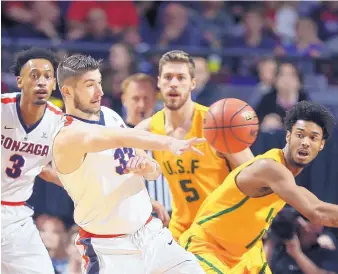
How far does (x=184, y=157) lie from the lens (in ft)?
21.8

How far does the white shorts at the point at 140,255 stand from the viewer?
5.43 meters

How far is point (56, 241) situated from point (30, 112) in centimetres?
204

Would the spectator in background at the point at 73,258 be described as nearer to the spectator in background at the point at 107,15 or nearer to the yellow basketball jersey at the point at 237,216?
the yellow basketball jersey at the point at 237,216

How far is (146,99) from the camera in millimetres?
7914

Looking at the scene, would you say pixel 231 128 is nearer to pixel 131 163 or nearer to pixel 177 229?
pixel 131 163

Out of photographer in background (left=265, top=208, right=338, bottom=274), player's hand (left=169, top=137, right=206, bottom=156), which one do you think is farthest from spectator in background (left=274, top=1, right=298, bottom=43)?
player's hand (left=169, top=137, right=206, bottom=156)

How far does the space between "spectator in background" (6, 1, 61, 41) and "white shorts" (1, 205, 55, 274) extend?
Result: 4972 mm

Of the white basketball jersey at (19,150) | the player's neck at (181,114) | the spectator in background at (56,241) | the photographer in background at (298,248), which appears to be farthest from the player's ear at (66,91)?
the spectator in background at (56,241)

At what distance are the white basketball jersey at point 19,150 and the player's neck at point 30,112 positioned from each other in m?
0.03

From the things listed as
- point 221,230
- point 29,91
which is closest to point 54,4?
point 29,91

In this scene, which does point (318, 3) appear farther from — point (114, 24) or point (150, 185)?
point (150, 185)

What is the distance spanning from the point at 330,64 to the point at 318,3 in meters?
1.52

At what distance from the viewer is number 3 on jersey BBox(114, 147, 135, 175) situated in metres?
5.58

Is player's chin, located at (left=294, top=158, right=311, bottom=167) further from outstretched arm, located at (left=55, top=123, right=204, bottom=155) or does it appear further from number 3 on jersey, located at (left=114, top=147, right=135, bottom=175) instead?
number 3 on jersey, located at (left=114, top=147, right=135, bottom=175)
